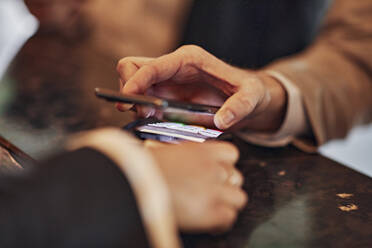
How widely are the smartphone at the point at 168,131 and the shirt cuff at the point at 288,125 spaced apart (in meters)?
0.20

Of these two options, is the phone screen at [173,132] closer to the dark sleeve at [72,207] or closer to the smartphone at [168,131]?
the smartphone at [168,131]

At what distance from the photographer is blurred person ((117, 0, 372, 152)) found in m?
0.44

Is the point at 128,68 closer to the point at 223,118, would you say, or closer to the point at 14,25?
the point at 223,118

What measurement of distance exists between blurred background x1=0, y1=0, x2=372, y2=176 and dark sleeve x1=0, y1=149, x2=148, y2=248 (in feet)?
0.72

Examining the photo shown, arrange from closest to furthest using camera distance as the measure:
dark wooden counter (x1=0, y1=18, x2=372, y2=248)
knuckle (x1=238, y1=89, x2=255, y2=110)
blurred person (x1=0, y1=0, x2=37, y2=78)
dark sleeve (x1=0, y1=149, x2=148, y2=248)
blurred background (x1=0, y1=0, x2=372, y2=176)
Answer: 1. dark sleeve (x1=0, y1=149, x2=148, y2=248)
2. dark wooden counter (x1=0, y1=18, x2=372, y2=248)
3. knuckle (x1=238, y1=89, x2=255, y2=110)
4. blurred background (x1=0, y1=0, x2=372, y2=176)
5. blurred person (x1=0, y1=0, x2=37, y2=78)

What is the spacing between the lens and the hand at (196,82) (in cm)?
42

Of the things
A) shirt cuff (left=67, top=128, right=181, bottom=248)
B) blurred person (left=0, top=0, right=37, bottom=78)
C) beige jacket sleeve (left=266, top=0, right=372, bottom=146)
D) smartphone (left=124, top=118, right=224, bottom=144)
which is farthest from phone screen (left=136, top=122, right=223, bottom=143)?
blurred person (left=0, top=0, right=37, bottom=78)

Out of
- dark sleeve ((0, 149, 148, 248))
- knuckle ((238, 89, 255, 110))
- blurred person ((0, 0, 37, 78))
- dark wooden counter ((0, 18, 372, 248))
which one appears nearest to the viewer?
dark sleeve ((0, 149, 148, 248))

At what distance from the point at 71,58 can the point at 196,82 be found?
0.60 metres

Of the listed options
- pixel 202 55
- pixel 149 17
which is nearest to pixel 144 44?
pixel 149 17

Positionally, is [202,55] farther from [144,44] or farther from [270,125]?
[144,44]

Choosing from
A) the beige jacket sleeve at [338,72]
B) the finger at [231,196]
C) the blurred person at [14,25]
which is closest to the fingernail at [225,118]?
the finger at [231,196]

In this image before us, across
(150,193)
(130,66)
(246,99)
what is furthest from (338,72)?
(150,193)

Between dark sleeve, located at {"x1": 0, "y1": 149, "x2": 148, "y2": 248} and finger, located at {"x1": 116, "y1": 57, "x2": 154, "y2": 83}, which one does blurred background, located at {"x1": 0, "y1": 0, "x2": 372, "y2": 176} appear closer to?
finger, located at {"x1": 116, "y1": 57, "x2": 154, "y2": 83}
